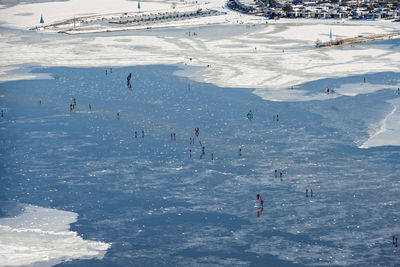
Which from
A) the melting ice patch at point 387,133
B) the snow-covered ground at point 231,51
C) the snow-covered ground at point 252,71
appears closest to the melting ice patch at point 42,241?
the snow-covered ground at point 252,71

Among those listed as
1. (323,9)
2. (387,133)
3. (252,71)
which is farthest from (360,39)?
(387,133)

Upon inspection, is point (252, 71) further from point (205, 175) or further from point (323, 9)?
point (323, 9)

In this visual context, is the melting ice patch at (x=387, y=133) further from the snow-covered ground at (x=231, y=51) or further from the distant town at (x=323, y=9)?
the distant town at (x=323, y=9)

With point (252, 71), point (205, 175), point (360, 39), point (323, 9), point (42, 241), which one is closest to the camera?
point (42, 241)

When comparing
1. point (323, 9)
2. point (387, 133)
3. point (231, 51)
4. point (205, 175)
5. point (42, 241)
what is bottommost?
point (42, 241)

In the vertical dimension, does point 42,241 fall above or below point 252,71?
below

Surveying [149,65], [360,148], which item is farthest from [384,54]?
[360,148]

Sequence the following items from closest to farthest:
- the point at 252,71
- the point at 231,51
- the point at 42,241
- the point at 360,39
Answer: the point at 42,241 < the point at 252,71 < the point at 231,51 < the point at 360,39
